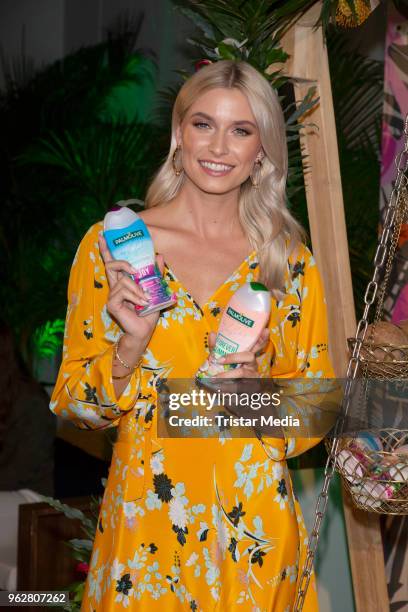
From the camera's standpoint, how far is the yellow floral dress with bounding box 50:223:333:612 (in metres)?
1.91

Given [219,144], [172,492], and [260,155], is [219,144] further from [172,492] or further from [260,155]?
[172,492]

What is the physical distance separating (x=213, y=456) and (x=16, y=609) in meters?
1.52

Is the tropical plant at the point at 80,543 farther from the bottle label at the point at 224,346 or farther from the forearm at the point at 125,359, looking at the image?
the bottle label at the point at 224,346

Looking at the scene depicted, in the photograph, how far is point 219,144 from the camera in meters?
1.99

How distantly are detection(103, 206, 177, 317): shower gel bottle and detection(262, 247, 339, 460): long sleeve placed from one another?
34 cm

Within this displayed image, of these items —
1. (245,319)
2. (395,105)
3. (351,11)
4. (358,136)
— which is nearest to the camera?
(245,319)

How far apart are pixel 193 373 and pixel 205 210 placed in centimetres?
36

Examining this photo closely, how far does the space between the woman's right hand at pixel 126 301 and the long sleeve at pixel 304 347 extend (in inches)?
13.5

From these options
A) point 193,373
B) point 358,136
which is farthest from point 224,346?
point 358,136

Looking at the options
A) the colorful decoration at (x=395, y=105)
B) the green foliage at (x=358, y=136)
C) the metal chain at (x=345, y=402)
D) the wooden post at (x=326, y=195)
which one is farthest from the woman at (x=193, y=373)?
the green foliage at (x=358, y=136)

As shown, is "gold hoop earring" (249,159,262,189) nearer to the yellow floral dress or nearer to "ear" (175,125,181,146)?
"ear" (175,125,181,146)

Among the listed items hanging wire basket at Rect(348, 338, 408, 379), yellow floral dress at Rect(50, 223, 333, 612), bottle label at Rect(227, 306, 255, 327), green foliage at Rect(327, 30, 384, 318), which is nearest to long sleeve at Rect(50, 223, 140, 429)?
yellow floral dress at Rect(50, 223, 333, 612)

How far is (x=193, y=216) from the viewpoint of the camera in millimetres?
2119

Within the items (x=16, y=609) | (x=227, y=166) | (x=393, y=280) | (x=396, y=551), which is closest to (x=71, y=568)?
(x=16, y=609)
